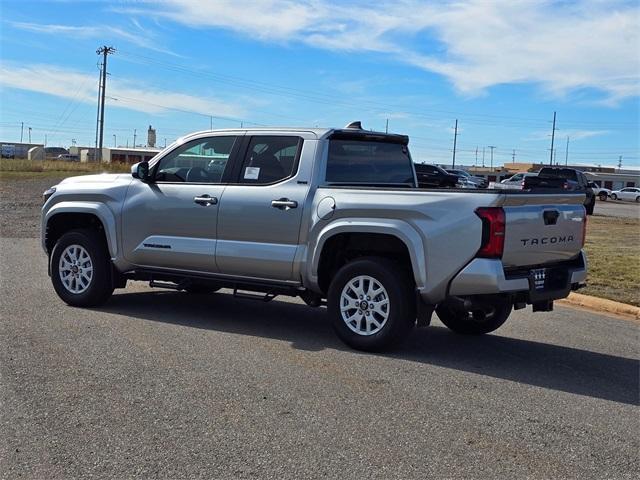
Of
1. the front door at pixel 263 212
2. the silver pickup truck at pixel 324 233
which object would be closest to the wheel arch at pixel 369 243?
the silver pickup truck at pixel 324 233

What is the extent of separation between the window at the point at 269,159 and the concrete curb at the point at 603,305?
4.70m

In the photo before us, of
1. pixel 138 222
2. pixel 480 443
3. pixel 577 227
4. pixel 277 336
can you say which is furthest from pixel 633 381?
pixel 138 222

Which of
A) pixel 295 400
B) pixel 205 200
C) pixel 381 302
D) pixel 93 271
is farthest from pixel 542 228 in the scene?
pixel 93 271

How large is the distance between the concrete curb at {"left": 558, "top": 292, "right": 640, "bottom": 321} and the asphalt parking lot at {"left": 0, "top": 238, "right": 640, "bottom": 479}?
1219mm

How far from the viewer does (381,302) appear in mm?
6441

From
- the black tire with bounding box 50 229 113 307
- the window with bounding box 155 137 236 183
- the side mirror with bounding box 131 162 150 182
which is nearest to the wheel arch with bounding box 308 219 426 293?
the window with bounding box 155 137 236 183

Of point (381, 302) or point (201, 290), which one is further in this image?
Answer: point (201, 290)

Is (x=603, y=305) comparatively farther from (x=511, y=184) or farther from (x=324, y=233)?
(x=511, y=184)

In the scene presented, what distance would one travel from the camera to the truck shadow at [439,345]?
6.01 m

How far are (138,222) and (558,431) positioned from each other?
4.90 meters

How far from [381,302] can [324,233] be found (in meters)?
0.82

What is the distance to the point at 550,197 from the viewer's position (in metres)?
6.42

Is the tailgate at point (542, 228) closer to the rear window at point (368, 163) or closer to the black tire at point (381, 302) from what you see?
the black tire at point (381, 302)

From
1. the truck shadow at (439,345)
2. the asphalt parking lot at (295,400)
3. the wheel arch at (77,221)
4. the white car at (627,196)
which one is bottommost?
the asphalt parking lot at (295,400)
